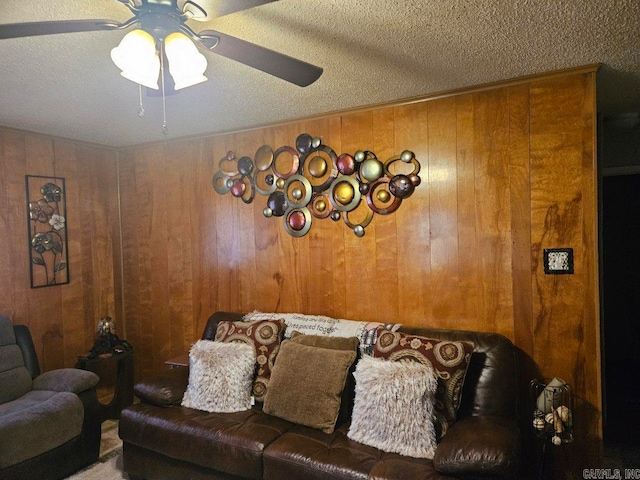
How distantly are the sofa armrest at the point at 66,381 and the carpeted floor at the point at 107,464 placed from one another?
0.50 meters

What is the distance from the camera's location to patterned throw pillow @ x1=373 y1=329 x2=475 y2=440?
2074 mm

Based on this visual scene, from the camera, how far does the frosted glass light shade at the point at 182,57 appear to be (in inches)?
53.1

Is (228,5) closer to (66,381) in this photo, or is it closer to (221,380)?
(221,380)

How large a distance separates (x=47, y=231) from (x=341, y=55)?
2859 millimetres

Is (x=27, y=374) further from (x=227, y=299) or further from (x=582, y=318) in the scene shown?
(x=582, y=318)

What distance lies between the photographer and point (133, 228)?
153 inches

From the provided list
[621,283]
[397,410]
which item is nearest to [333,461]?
[397,410]

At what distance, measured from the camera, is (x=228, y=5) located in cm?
120

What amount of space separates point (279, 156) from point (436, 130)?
47.1 inches

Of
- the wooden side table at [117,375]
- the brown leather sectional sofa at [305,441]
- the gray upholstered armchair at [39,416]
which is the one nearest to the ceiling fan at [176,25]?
the brown leather sectional sofa at [305,441]

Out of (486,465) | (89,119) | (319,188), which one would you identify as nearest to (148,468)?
(486,465)

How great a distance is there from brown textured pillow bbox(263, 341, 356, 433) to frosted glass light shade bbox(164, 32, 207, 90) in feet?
5.28

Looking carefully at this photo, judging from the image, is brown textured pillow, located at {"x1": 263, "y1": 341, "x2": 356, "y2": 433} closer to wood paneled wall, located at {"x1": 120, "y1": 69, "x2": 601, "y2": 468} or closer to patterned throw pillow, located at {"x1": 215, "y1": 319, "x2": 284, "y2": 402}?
patterned throw pillow, located at {"x1": 215, "y1": 319, "x2": 284, "y2": 402}

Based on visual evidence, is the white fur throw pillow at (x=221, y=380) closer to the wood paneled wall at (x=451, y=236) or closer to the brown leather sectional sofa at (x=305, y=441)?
the brown leather sectional sofa at (x=305, y=441)
